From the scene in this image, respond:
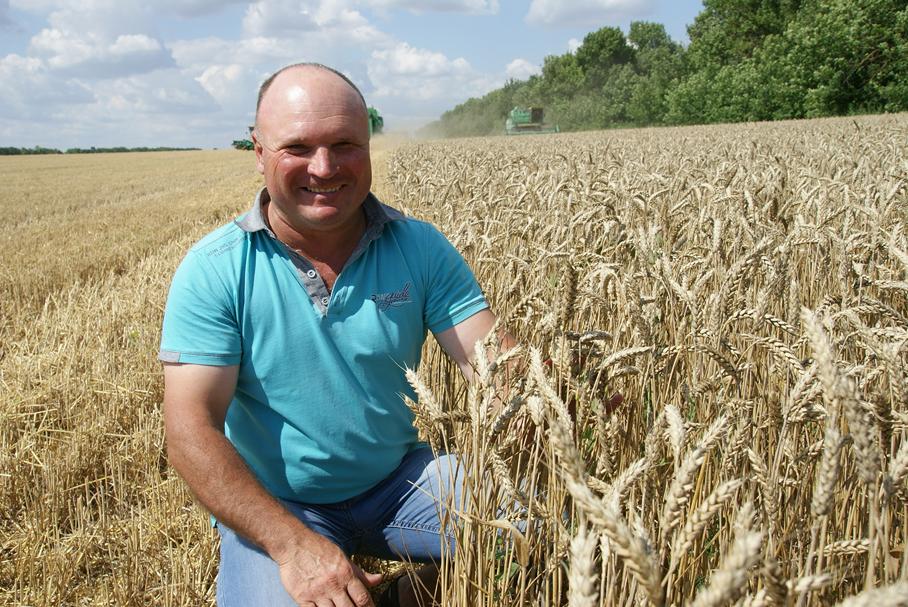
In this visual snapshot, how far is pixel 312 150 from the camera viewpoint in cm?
215

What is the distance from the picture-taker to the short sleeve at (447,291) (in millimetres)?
2377

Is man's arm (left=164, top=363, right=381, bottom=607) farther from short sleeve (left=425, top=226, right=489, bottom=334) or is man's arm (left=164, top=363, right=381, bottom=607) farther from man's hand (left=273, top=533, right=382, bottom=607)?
short sleeve (left=425, top=226, right=489, bottom=334)

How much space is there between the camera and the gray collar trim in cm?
216

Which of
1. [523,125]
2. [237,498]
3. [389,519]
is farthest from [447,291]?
[523,125]

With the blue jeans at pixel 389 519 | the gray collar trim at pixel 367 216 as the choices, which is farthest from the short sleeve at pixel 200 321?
the blue jeans at pixel 389 519

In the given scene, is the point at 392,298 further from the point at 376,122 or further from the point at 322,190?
the point at 376,122

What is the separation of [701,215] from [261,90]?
2.01 metres

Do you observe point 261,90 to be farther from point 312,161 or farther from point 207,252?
point 207,252

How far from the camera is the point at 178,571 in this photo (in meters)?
2.26

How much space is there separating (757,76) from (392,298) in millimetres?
36073

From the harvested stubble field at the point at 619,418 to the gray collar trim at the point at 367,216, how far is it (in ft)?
1.56

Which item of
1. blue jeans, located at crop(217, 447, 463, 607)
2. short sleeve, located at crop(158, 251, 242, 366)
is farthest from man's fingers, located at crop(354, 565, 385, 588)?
short sleeve, located at crop(158, 251, 242, 366)

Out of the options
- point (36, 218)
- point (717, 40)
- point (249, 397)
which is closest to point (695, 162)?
point (249, 397)

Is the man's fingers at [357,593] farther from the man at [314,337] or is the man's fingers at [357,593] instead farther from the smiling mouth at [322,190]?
the smiling mouth at [322,190]
